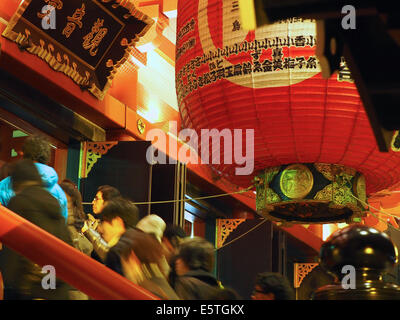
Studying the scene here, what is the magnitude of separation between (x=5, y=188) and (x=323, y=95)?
155 centimetres

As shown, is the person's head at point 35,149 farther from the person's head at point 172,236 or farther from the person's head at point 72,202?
the person's head at point 172,236

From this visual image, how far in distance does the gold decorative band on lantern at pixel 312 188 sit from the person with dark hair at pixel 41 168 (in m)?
1.27

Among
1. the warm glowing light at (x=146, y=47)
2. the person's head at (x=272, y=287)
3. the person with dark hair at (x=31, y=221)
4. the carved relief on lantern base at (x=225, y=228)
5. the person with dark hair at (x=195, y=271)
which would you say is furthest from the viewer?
the carved relief on lantern base at (x=225, y=228)

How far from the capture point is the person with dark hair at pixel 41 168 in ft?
9.15

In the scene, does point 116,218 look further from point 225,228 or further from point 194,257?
point 225,228

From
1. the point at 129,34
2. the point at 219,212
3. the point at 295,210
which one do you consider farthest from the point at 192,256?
the point at 219,212

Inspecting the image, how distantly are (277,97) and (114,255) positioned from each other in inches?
51.2

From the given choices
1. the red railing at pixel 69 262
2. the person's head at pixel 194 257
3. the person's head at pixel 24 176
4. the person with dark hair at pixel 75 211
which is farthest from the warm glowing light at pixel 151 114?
the red railing at pixel 69 262

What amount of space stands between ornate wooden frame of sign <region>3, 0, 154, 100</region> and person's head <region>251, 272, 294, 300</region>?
255 cm

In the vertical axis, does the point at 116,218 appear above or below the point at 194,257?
above

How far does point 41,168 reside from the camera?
279 centimetres

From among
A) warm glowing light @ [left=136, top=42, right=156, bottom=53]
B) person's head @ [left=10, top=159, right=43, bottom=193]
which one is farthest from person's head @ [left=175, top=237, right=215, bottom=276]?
warm glowing light @ [left=136, top=42, right=156, bottom=53]

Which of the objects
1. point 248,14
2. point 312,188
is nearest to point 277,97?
point 312,188

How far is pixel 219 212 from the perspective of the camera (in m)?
8.78
